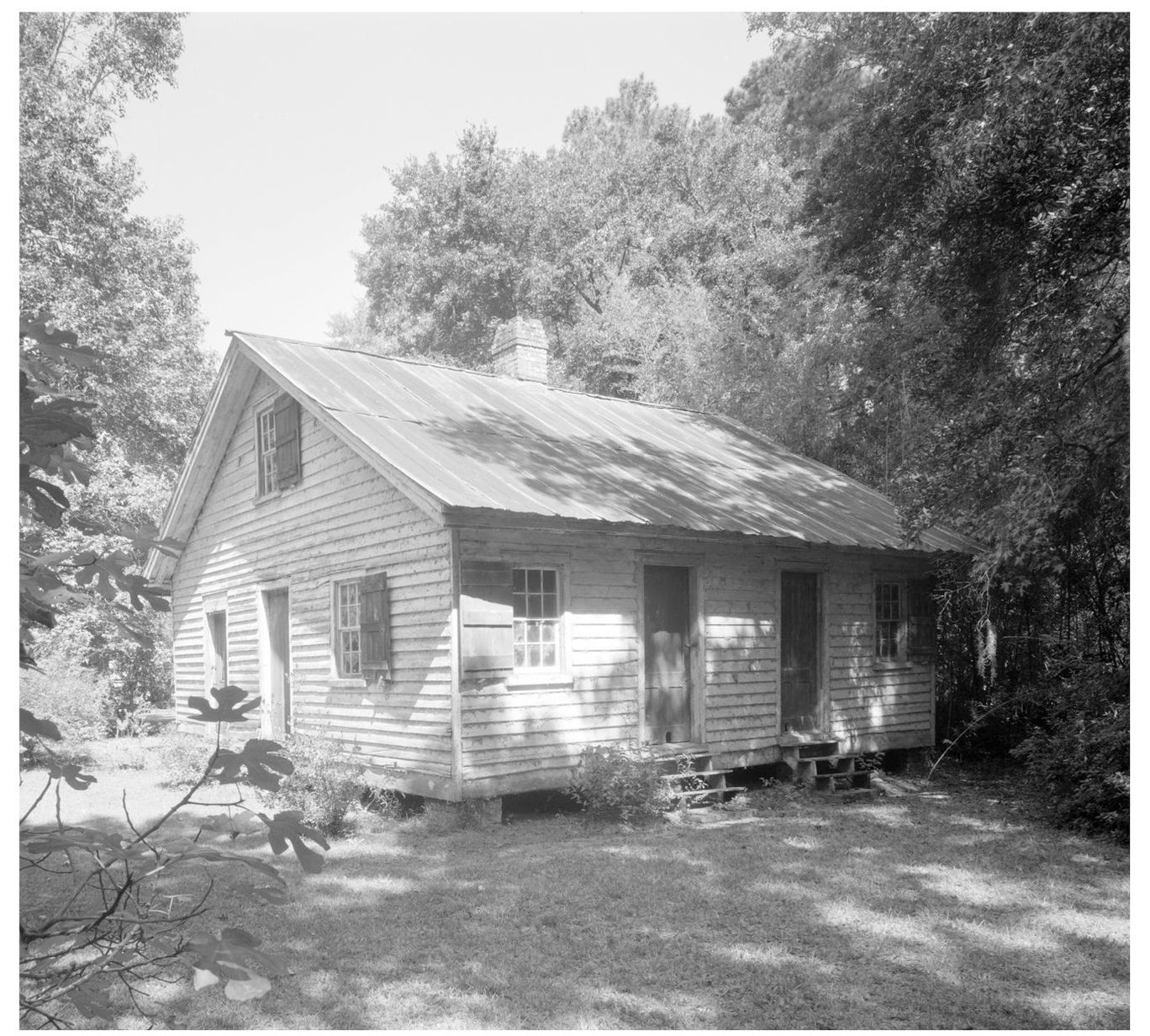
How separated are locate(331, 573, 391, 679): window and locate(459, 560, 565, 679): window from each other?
1.47 meters

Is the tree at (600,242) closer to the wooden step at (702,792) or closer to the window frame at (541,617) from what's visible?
the wooden step at (702,792)

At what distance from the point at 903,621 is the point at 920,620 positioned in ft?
1.07

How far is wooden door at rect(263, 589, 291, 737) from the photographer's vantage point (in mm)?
14227

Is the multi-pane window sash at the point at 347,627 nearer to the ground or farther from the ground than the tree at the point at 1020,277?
nearer to the ground

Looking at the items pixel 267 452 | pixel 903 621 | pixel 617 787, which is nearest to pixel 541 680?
pixel 617 787

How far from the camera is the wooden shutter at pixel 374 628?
1120 centimetres

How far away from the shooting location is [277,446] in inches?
543

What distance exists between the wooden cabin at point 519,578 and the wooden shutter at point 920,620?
4 centimetres

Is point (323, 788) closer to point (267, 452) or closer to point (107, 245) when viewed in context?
point (267, 452)

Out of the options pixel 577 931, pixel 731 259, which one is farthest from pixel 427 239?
pixel 577 931

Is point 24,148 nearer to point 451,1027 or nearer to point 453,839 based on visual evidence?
point 453,839

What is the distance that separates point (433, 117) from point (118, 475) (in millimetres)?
16475

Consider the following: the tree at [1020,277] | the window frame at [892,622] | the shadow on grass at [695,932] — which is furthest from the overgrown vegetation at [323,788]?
the window frame at [892,622]

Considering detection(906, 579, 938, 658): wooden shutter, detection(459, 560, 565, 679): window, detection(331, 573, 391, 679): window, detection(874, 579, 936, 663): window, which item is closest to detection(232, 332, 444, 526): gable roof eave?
detection(459, 560, 565, 679): window
